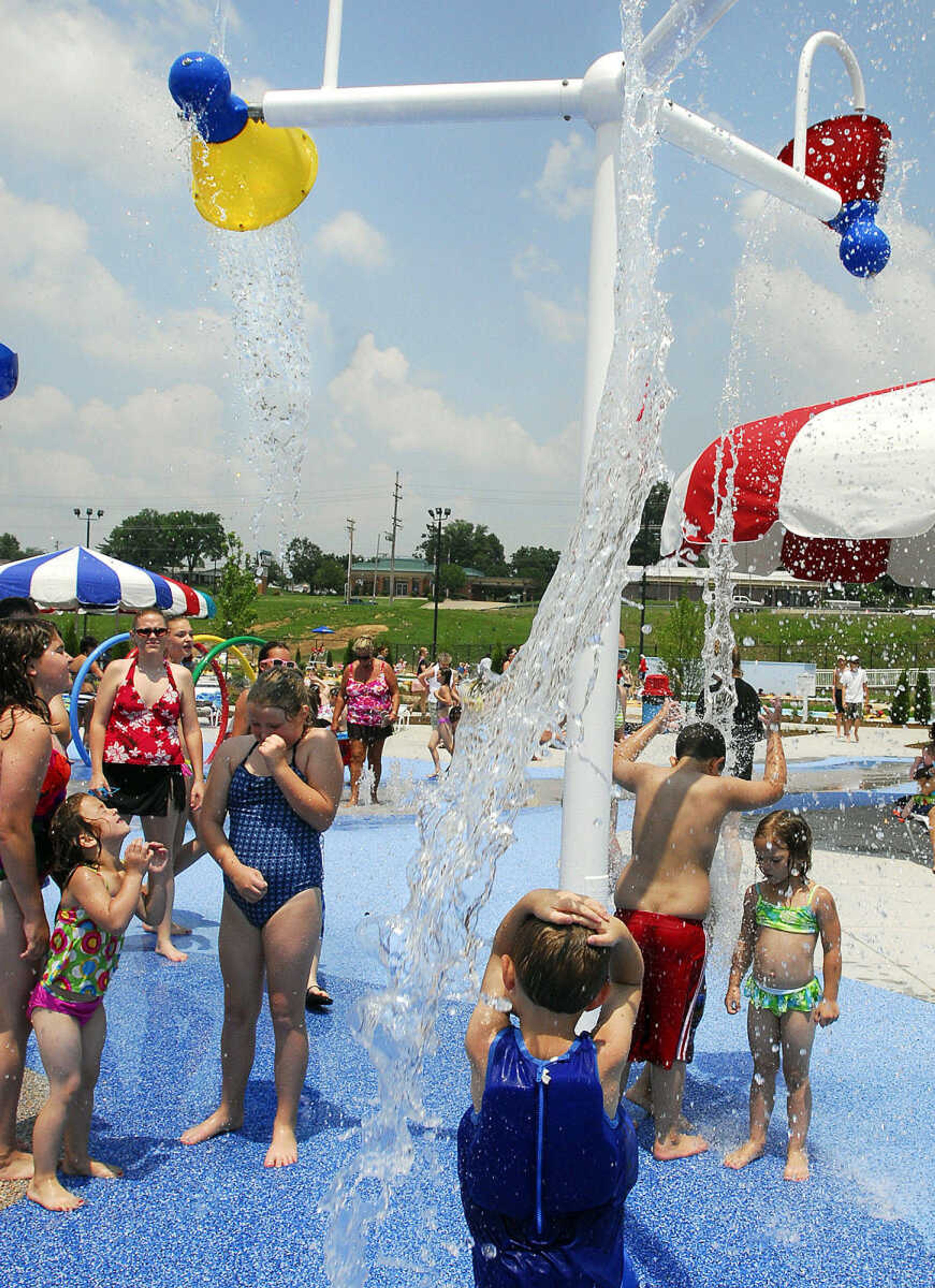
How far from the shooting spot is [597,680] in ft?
10.5

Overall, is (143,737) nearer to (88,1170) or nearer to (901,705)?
(88,1170)

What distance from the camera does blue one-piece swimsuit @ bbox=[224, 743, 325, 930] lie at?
3.49 meters

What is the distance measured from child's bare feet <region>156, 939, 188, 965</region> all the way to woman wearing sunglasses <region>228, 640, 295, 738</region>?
1.32 metres

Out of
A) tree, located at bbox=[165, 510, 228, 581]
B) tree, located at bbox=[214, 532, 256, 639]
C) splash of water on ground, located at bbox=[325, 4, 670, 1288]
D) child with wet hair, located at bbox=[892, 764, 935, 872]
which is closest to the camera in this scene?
splash of water on ground, located at bbox=[325, 4, 670, 1288]

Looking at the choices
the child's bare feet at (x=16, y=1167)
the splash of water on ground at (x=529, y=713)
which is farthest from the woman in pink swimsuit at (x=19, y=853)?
the splash of water on ground at (x=529, y=713)

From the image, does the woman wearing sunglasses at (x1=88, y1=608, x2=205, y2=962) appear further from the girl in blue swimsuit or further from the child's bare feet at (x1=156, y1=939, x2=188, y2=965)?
the girl in blue swimsuit

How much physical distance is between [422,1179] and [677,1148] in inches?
36.3

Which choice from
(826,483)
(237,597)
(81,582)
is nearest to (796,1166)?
(826,483)

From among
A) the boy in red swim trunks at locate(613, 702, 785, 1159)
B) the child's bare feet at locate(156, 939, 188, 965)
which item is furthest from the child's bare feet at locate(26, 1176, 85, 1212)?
the child's bare feet at locate(156, 939, 188, 965)

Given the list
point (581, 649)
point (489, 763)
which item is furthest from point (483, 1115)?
point (581, 649)

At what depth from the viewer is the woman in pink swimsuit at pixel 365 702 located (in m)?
10.4

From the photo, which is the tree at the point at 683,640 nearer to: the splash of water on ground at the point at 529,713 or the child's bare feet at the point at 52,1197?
the splash of water on ground at the point at 529,713

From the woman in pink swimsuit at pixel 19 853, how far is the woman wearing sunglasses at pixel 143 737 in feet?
5.78

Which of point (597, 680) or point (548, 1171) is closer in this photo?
point (548, 1171)
